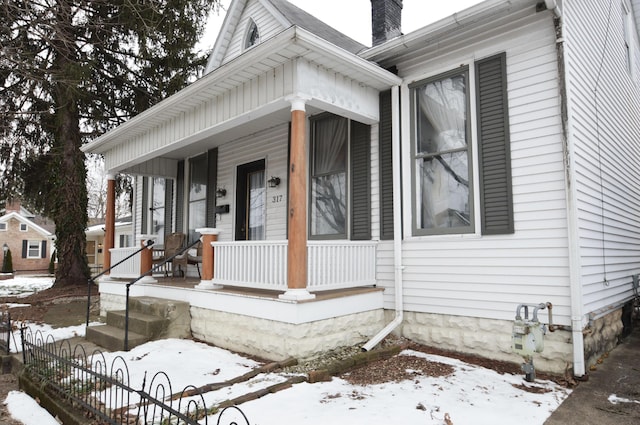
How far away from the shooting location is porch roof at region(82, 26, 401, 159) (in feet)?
14.3

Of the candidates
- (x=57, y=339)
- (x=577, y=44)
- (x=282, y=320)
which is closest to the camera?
(x=282, y=320)

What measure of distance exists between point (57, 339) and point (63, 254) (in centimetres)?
613

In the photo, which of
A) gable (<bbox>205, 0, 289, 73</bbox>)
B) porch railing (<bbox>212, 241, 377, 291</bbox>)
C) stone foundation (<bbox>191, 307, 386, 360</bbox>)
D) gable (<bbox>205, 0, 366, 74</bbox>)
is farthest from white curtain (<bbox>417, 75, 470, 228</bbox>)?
gable (<bbox>205, 0, 289, 73</bbox>)

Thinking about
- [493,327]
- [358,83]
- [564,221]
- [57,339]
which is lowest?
[57,339]

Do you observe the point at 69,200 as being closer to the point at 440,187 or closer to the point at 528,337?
the point at 440,187

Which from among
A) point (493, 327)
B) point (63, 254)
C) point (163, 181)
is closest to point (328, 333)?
point (493, 327)

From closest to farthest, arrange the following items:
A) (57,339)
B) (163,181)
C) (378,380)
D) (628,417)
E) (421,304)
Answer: (628,417), (378,380), (421,304), (57,339), (163,181)

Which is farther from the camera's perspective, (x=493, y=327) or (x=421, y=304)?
(x=421, y=304)

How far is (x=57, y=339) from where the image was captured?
6098 mm

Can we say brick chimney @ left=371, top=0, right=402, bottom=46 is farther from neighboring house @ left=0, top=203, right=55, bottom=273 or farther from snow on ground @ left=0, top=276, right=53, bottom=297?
neighboring house @ left=0, top=203, right=55, bottom=273

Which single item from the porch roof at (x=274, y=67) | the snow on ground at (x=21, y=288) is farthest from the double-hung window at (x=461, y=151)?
the snow on ground at (x=21, y=288)

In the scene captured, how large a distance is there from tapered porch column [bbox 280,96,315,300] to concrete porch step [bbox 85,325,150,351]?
2108 millimetres

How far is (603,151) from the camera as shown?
547cm

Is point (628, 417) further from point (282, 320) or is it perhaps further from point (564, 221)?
point (282, 320)
